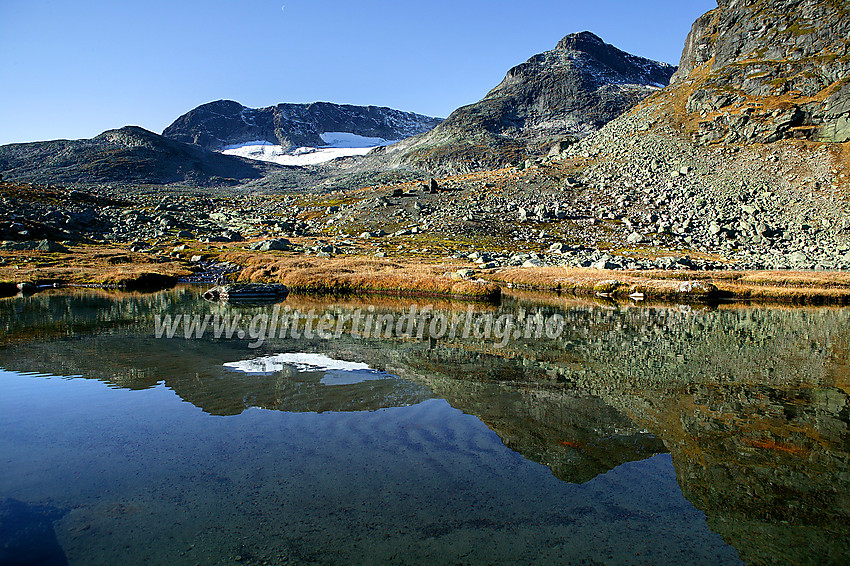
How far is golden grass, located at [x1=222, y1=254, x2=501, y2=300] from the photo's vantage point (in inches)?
1564

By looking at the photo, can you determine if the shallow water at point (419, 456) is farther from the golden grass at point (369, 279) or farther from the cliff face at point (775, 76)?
the cliff face at point (775, 76)

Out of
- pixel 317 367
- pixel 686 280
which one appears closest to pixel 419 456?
pixel 317 367

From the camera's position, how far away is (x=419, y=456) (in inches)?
369

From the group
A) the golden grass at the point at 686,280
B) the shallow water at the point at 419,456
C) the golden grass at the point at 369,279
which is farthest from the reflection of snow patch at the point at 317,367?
the golden grass at the point at 686,280

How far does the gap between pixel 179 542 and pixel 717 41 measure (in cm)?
15676

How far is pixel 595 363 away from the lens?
17406 mm

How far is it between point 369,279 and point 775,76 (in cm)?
10917

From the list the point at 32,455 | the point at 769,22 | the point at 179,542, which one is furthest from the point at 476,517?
the point at 769,22

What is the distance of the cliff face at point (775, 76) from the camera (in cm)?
8944

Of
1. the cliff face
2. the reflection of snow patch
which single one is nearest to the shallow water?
the reflection of snow patch

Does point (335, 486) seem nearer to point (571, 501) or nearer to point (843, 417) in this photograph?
point (571, 501)

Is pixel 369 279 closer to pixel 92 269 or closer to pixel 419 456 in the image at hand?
pixel 92 269

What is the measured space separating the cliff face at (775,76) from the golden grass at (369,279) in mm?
80044

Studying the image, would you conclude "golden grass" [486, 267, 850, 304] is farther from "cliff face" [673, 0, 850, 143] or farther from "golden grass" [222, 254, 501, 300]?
"cliff face" [673, 0, 850, 143]
